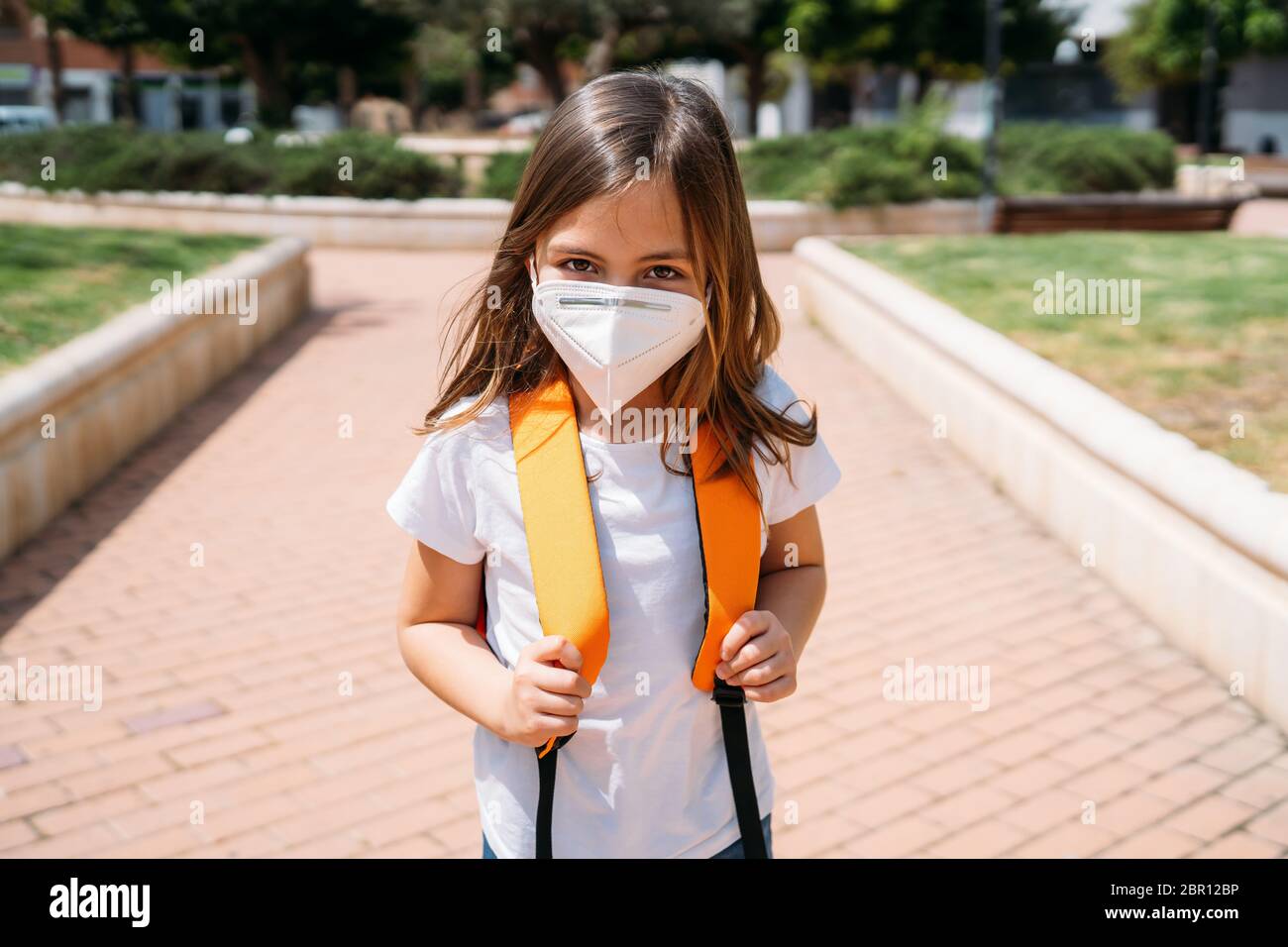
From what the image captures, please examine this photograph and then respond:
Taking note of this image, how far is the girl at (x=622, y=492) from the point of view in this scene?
196 centimetres

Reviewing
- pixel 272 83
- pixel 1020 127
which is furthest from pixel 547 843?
pixel 272 83

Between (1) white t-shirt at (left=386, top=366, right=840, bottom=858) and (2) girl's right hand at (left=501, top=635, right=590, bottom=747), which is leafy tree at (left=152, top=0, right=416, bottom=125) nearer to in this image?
(1) white t-shirt at (left=386, top=366, right=840, bottom=858)

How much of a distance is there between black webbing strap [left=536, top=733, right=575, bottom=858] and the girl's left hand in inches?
10.1

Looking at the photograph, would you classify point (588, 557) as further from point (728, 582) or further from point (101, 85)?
point (101, 85)

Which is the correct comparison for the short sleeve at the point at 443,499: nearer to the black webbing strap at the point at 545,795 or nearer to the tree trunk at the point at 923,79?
the black webbing strap at the point at 545,795

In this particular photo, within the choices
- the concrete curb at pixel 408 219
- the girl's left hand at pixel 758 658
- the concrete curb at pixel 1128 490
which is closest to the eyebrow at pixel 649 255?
the girl's left hand at pixel 758 658

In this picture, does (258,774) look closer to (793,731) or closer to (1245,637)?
(793,731)

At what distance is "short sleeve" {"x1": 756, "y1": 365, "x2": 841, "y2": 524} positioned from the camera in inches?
83.7

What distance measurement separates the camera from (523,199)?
2078 mm

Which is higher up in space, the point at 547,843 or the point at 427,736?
the point at 547,843

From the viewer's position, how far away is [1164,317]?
9.29 m

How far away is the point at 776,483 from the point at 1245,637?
3.34 m

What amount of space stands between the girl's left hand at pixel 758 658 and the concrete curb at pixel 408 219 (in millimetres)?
17851

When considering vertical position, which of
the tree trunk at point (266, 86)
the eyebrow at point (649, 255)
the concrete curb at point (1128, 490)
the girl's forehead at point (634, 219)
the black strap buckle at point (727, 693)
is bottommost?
the concrete curb at point (1128, 490)
